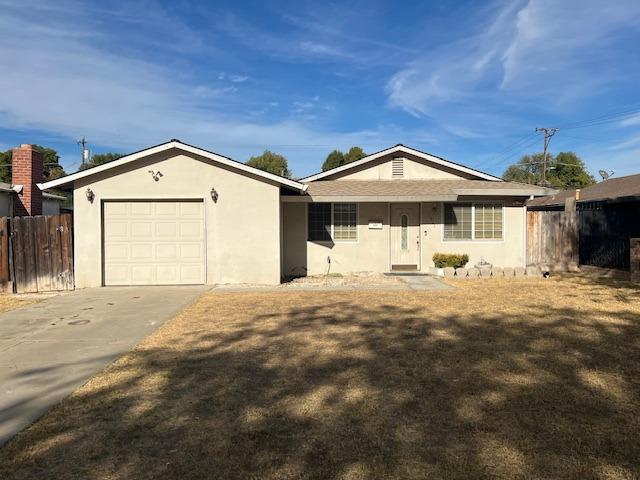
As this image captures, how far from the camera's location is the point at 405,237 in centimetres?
1542

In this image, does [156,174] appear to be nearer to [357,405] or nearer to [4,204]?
[4,204]

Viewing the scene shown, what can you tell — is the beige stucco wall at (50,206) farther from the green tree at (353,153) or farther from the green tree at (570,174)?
the green tree at (570,174)

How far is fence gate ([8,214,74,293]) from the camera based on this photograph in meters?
11.9

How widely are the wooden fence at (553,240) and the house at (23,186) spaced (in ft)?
53.0

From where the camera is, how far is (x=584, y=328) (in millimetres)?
7250

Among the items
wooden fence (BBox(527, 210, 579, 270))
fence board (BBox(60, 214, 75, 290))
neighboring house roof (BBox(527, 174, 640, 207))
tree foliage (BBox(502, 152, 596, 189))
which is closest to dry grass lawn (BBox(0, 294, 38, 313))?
fence board (BBox(60, 214, 75, 290))

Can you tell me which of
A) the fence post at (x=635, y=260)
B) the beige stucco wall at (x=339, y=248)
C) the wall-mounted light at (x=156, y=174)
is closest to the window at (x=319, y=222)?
the beige stucco wall at (x=339, y=248)

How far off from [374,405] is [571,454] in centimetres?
163

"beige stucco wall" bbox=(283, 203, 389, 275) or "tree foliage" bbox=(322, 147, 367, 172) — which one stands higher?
"tree foliage" bbox=(322, 147, 367, 172)

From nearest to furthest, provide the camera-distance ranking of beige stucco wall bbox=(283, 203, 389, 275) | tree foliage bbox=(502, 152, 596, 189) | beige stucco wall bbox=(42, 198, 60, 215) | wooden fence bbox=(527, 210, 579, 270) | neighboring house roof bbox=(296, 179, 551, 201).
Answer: neighboring house roof bbox=(296, 179, 551, 201)
beige stucco wall bbox=(283, 203, 389, 275)
wooden fence bbox=(527, 210, 579, 270)
beige stucco wall bbox=(42, 198, 60, 215)
tree foliage bbox=(502, 152, 596, 189)

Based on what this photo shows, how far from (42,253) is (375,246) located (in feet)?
31.0

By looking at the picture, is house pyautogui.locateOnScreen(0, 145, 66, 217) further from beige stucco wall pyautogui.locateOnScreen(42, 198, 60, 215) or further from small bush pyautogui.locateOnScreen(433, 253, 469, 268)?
small bush pyautogui.locateOnScreen(433, 253, 469, 268)

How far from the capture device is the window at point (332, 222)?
15.1 metres

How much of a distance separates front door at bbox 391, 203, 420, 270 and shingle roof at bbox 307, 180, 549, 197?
83cm
